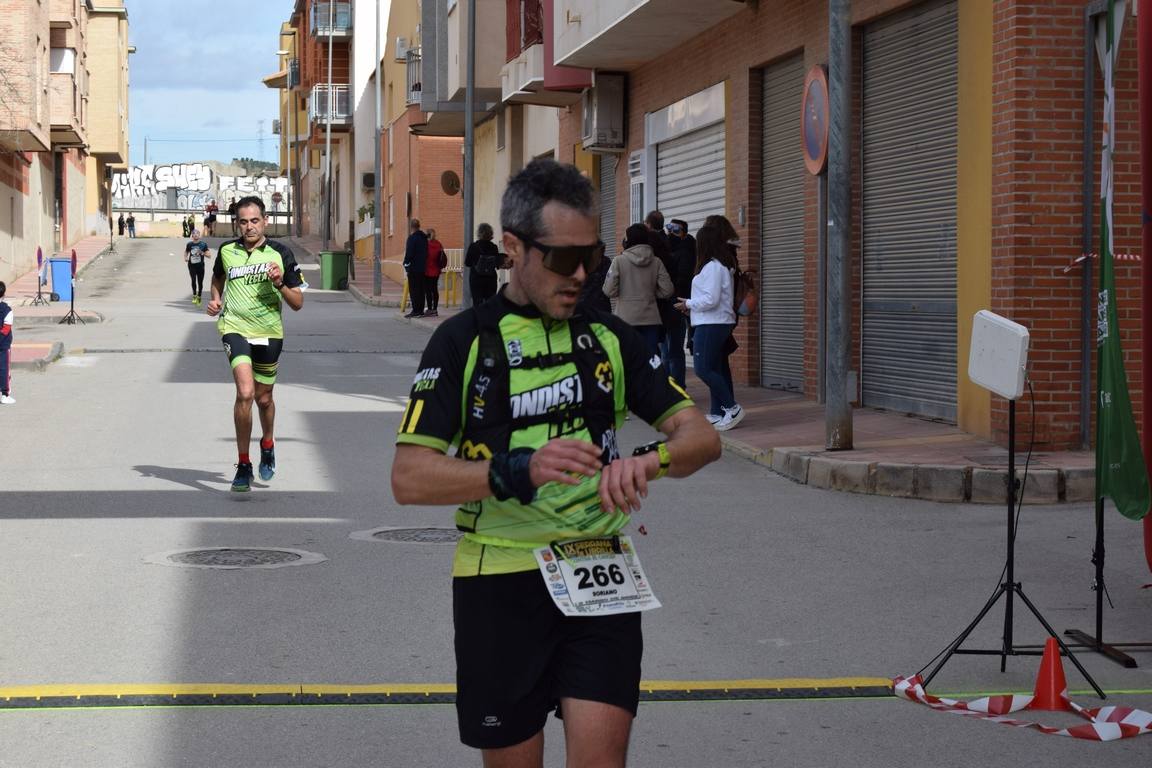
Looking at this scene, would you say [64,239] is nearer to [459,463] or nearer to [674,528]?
[674,528]

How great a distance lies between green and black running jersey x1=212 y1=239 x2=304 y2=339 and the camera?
37.8ft

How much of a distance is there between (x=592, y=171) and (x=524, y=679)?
25499 millimetres

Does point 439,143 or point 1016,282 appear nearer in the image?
point 1016,282

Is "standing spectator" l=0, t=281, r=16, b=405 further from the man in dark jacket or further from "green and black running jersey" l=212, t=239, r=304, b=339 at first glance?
"green and black running jersey" l=212, t=239, r=304, b=339

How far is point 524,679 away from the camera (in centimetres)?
362

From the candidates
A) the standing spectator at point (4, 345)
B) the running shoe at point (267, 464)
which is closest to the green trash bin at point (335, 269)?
the standing spectator at point (4, 345)

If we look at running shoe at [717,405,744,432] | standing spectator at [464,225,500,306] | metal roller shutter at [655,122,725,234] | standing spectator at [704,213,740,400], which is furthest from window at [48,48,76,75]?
running shoe at [717,405,744,432]

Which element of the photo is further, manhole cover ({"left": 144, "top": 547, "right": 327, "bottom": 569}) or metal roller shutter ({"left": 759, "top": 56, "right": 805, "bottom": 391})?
metal roller shutter ({"left": 759, "top": 56, "right": 805, "bottom": 391})

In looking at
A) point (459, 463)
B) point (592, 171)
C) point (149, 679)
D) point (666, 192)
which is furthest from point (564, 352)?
point (592, 171)

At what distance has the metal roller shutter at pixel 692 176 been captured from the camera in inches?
853

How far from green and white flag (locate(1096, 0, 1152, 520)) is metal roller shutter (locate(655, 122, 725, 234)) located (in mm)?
14164

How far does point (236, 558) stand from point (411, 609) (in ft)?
5.38

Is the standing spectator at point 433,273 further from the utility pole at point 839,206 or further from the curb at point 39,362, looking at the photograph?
the utility pole at point 839,206

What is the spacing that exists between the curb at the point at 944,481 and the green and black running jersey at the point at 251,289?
314 cm
